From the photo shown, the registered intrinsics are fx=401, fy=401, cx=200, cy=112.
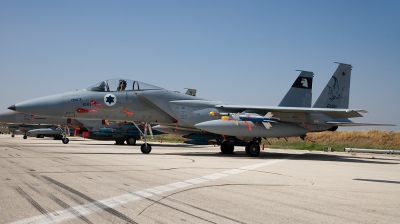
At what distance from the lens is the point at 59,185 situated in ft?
23.0

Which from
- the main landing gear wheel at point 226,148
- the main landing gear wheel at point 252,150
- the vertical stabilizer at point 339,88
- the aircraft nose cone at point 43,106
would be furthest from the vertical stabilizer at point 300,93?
the aircraft nose cone at point 43,106

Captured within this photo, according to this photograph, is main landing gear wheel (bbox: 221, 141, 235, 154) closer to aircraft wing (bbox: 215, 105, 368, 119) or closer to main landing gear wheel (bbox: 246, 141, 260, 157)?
main landing gear wheel (bbox: 246, 141, 260, 157)

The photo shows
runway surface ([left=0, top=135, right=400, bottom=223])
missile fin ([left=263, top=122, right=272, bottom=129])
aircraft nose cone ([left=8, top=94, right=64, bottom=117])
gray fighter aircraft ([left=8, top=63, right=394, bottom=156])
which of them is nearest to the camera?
runway surface ([left=0, top=135, right=400, bottom=223])

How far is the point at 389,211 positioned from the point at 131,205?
11.7ft

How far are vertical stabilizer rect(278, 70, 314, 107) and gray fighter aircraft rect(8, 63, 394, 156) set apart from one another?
2.27m

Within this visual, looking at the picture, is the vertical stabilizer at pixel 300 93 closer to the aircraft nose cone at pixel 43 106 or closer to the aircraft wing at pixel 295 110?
the aircraft wing at pixel 295 110

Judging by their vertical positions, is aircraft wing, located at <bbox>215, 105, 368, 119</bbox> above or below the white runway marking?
above

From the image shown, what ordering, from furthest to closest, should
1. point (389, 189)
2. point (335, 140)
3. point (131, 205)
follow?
point (335, 140)
point (389, 189)
point (131, 205)

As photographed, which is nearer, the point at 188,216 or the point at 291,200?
the point at 188,216

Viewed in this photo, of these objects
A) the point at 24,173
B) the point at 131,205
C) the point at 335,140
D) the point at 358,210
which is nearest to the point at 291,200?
the point at 358,210

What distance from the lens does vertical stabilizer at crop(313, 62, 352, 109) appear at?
799 inches

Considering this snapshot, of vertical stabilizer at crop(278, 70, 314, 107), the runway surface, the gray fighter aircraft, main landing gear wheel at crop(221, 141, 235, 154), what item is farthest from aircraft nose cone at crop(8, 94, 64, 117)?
vertical stabilizer at crop(278, 70, 314, 107)

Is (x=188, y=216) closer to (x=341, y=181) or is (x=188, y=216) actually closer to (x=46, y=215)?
(x=46, y=215)

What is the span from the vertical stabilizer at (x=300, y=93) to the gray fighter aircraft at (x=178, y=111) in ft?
7.45
